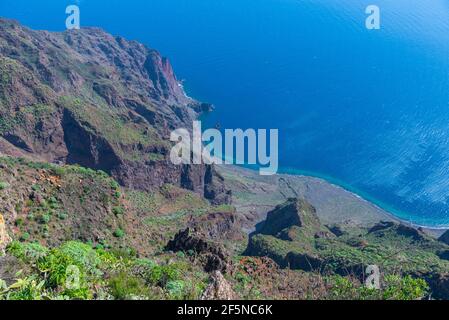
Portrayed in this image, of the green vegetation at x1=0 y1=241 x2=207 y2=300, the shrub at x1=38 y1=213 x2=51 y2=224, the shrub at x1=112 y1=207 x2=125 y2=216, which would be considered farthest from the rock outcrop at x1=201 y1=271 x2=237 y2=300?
the shrub at x1=112 y1=207 x2=125 y2=216

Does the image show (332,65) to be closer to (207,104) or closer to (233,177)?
(207,104)

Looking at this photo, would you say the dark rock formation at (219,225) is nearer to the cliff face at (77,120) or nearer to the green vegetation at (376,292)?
the cliff face at (77,120)

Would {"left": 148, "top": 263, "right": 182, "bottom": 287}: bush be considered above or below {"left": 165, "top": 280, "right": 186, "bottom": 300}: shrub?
above

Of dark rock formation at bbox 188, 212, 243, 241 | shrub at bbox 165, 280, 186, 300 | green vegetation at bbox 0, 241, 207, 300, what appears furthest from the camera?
dark rock formation at bbox 188, 212, 243, 241

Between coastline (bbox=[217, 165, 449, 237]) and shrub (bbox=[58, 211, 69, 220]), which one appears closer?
shrub (bbox=[58, 211, 69, 220])

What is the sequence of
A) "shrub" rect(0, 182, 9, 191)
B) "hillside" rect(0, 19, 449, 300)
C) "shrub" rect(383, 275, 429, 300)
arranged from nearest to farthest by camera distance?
"shrub" rect(383, 275, 429, 300)
"hillside" rect(0, 19, 449, 300)
"shrub" rect(0, 182, 9, 191)

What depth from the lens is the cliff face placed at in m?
67.4

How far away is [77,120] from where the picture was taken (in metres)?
71.2

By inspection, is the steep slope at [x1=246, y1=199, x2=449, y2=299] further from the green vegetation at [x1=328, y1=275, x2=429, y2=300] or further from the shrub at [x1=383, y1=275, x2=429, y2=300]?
the green vegetation at [x1=328, y1=275, x2=429, y2=300]

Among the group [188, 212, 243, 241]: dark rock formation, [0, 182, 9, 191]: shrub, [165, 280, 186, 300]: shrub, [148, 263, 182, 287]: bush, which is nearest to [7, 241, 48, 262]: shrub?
[148, 263, 182, 287]: bush

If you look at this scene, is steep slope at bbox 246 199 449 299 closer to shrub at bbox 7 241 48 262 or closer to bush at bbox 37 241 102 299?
bush at bbox 37 241 102 299

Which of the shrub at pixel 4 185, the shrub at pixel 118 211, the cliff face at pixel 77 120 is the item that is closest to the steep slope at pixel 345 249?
the shrub at pixel 118 211

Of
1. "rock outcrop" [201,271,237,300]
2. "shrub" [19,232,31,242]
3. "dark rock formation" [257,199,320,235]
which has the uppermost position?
"dark rock formation" [257,199,320,235]
